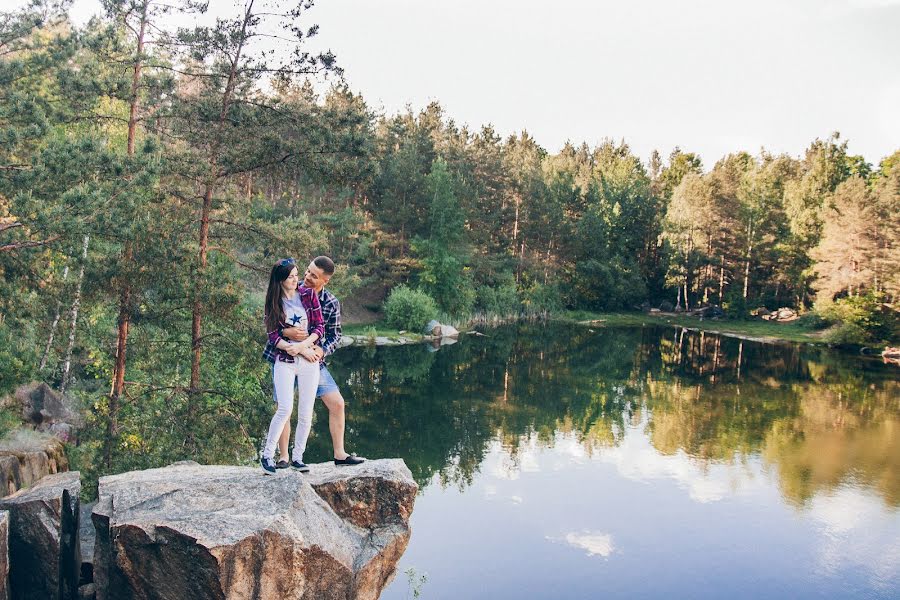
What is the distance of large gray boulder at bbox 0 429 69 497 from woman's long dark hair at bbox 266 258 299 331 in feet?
17.3

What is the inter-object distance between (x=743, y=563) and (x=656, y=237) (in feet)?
157

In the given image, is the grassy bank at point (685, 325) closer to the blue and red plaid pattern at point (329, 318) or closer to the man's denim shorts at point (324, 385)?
the man's denim shorts at point (324, 385)

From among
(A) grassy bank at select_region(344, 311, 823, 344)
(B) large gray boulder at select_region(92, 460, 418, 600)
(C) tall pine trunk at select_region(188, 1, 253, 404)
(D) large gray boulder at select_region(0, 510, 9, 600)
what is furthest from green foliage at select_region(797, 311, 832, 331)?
(D) large gray boulder at select_region(0, 510, 9, 600)

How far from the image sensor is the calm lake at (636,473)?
12.4 metres

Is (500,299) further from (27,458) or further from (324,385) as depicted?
(324,385)

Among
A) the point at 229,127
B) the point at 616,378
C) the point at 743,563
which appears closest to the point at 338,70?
the point at 229,127

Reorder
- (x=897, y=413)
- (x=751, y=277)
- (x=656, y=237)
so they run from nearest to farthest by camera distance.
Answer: (x=897, y=413), (x=751, y=277), (x=656, y=237)

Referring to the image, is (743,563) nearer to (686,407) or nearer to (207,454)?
(207,454)

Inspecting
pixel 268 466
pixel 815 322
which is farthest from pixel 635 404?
pixel 815 322

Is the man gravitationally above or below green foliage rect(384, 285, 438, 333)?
above

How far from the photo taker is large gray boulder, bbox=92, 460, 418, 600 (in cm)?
589

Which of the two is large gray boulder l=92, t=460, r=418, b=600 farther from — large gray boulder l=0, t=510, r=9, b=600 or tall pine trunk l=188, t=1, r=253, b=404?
tall pine trunk l=188, t=1, r=253, b=404

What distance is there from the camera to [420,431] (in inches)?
798

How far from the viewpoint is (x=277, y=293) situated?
6523 millimetres
